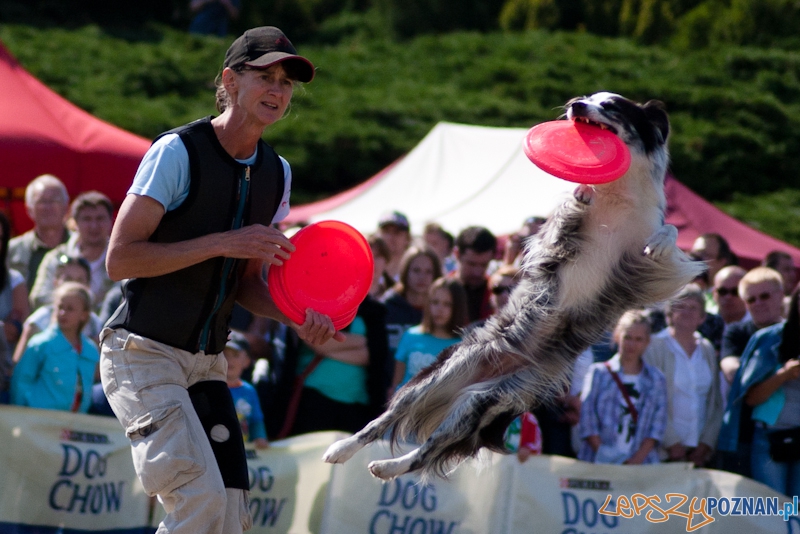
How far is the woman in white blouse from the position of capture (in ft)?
21.8

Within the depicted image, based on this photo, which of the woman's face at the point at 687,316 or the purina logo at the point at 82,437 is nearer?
the purina logo at the point at 82,437

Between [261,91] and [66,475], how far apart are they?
3540 millimetres

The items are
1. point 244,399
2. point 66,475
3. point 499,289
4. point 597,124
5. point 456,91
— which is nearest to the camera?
point 597,124

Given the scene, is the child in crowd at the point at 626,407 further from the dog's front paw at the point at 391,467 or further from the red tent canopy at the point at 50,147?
the red tent canopy at the point at 50,147

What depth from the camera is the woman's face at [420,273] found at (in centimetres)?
718

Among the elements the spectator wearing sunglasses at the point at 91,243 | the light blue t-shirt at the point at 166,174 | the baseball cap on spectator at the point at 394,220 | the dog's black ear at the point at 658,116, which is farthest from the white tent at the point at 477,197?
the light blue t-shirt at the point at 166,174

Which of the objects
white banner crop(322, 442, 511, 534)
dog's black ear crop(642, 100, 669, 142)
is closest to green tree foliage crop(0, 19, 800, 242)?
white banner crop(322, 442, 511, 534)

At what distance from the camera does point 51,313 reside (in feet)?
21.5

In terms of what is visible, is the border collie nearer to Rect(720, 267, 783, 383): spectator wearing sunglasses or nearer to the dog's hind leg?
the dog's hind leg

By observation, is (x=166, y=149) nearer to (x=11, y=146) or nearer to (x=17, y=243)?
(x=17, y=243)

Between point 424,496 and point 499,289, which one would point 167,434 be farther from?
point 499,289

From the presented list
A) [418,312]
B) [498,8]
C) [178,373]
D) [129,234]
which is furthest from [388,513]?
[498,8]

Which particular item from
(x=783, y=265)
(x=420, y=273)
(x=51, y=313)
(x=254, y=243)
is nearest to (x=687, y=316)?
(x=420, y=273)

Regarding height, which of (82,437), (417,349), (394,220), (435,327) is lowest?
(82,437)
